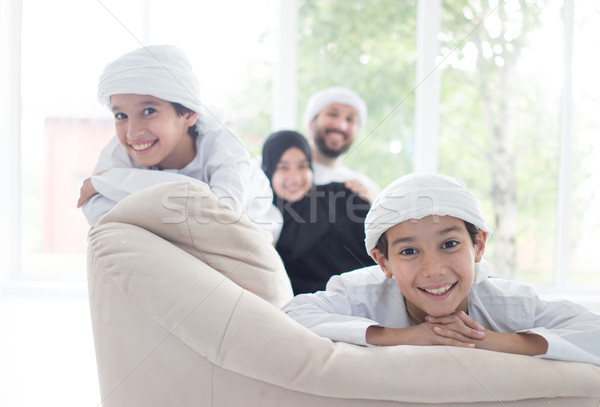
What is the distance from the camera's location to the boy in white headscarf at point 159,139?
1.49 meters

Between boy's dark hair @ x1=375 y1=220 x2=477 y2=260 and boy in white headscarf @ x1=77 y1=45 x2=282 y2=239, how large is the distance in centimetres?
51

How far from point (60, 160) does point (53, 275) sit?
31.9 inches

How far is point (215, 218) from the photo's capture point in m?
1.15

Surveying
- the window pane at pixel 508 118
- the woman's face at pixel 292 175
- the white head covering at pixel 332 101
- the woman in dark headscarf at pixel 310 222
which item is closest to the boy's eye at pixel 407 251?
the woman in dark headscarf at pixel 310 222

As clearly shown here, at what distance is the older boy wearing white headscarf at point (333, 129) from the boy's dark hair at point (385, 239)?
165cm

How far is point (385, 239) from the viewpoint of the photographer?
1.22 meters

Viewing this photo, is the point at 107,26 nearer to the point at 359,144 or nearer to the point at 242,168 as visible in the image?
the point at 359,144

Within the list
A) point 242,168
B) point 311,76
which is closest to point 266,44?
point 311,76

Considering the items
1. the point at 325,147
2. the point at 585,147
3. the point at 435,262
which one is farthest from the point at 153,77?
the point at 585,147

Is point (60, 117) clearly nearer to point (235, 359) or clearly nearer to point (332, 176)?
point (332, 176)

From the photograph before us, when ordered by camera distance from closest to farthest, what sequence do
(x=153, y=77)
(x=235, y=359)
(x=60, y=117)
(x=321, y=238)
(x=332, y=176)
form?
(x=235, y=359) → (x=153, y=77) → (x=321, y=238) → (x=332, y=176) → (x=60, y=117)

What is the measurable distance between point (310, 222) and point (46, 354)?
1.30m

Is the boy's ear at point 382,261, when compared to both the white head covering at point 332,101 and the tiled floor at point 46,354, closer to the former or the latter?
the tiled floor at point 46,354

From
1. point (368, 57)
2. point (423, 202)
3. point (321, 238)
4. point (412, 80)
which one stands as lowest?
point (321, 238)
